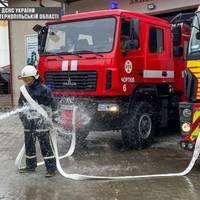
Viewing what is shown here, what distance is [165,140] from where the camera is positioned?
1181 cm

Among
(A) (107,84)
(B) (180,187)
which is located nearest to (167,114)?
(A) (107,84)

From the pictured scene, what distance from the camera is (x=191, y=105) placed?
8250mm

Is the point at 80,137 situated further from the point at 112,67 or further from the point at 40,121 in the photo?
the point at 40,121

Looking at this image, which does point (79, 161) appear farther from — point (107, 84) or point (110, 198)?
point (110, 198)

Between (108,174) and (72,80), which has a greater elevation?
(72,80)

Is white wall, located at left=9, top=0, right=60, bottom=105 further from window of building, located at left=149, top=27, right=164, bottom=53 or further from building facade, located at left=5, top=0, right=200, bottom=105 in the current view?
window of building, located at left=149, top=27, right=164, bottom=53

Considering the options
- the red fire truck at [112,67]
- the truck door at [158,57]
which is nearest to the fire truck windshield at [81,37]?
the red fire truck at [112,67]

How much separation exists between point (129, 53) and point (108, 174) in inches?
114

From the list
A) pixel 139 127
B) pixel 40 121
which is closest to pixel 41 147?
pixel 40 121

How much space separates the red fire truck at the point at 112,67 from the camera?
985 centimetres

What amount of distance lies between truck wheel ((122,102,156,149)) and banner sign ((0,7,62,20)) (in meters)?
2.51

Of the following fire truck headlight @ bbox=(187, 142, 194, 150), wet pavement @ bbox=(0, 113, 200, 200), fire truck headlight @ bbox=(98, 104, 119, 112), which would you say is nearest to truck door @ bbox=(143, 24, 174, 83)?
fire truck headlight @ bbox=(98, 104, 119, 112)

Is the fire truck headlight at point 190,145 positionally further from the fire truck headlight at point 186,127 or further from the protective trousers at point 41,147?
the protective trousers at point 41,147

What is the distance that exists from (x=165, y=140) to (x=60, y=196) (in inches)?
210
